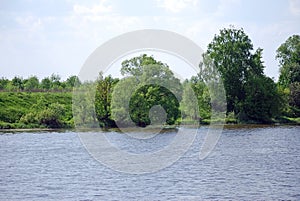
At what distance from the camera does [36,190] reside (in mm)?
29062

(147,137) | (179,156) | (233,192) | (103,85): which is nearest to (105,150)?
(179,156)

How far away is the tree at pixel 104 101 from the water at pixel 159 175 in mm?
23610

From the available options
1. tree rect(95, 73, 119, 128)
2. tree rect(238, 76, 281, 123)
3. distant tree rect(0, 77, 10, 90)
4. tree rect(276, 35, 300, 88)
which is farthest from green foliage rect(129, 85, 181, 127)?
distant tree rect(0, 77, 10, 90)

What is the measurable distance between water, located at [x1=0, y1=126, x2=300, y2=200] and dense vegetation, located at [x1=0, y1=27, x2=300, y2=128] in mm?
22036

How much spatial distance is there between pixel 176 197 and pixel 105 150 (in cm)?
2024

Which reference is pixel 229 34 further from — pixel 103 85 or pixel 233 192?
pixel 233 192

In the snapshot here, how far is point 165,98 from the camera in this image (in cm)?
7544

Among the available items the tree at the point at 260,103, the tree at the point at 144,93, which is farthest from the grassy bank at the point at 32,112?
the tree at the point at 260,103

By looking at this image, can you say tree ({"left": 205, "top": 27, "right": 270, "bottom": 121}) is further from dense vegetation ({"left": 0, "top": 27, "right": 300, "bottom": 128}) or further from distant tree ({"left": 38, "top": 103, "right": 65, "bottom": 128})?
distant tree ({"left": 38, "top": 103, "right": 65, "bottom": 128})

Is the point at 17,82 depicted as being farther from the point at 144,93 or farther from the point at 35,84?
the point at 144,93

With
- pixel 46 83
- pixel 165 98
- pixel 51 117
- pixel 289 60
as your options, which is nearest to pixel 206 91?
pixel 165 98

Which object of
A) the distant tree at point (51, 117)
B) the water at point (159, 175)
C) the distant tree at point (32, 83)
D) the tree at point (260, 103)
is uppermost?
the distant tree at point (32, 83)

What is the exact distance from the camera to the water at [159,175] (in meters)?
27.6

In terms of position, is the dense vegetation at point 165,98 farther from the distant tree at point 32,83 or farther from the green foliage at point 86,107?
the distant tree at point 32,83
